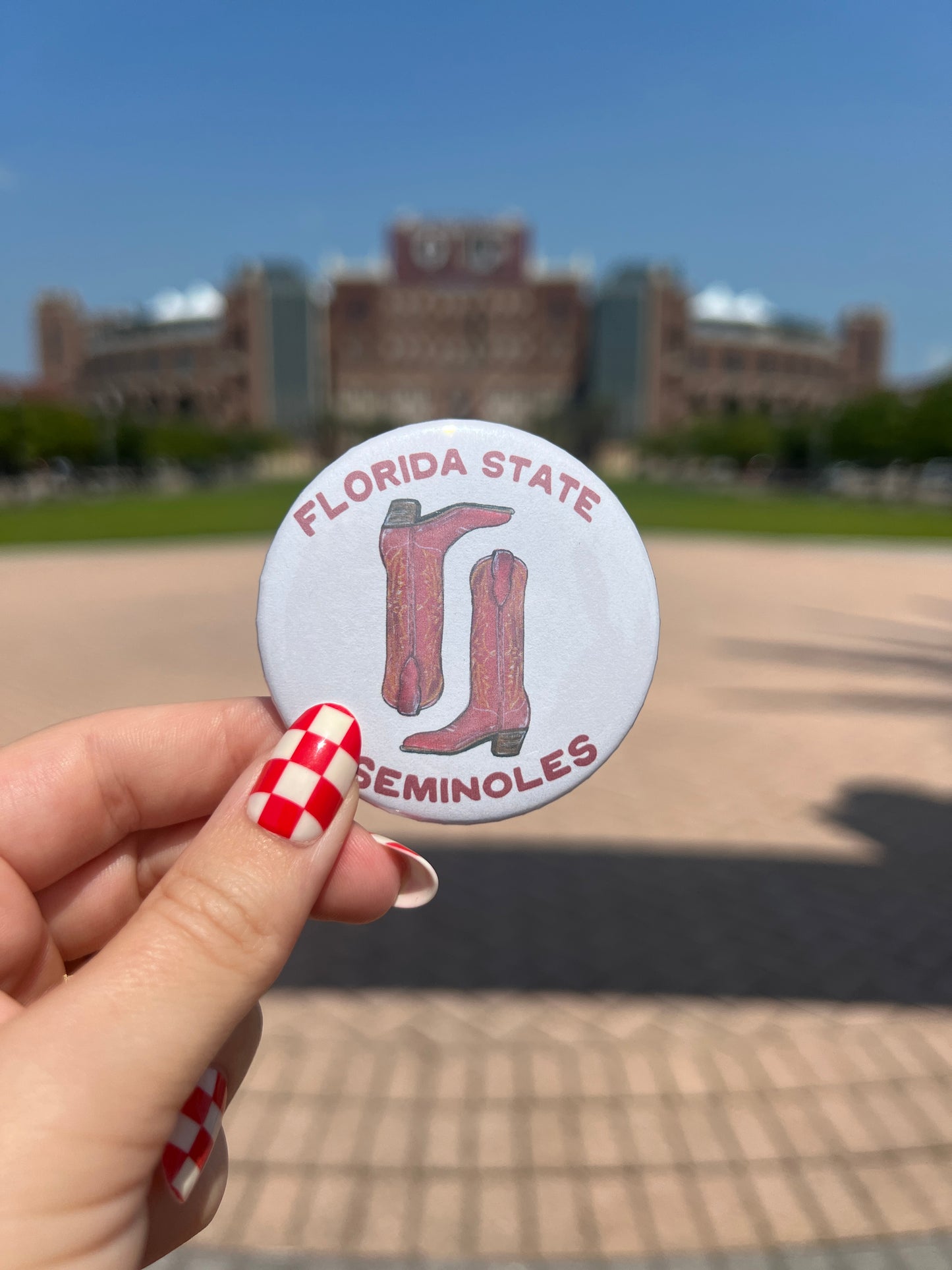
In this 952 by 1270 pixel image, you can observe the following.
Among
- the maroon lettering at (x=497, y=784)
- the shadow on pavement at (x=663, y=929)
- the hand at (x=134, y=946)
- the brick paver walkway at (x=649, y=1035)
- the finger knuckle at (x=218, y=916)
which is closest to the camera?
the hand at (x=134, y=946)

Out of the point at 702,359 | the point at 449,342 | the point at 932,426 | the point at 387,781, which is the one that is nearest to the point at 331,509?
the point at 387,781

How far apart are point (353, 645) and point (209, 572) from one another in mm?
16207

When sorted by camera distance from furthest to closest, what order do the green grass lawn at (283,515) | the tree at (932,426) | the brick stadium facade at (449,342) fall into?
the brick stadium facade at (449,342) < the tree at (932,426) < the green grass lawn at (283,515)

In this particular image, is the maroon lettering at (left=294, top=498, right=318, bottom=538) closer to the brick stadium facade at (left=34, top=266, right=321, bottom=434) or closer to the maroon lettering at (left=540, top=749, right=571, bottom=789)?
the maroon lettering at (left=540, top=749, right=571, bottom=789)

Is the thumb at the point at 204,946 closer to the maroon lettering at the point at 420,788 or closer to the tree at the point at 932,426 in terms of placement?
the maroon lettering at the point at 420,788

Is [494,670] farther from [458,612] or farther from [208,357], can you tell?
[208,357]

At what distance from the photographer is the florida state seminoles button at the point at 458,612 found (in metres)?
1.99

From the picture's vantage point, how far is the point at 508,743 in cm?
205

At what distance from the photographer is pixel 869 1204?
274 centimetres

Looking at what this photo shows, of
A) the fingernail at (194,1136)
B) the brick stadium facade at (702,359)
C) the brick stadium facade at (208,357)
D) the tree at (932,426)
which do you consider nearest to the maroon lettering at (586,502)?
the fingernail at (194,1136)

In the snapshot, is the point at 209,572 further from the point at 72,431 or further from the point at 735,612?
the point at 72,431

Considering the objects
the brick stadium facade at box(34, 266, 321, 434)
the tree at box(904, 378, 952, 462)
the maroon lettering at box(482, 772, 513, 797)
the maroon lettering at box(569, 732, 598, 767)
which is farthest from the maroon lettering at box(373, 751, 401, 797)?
the brick stadium facade at box(34, 266, 321, 434)

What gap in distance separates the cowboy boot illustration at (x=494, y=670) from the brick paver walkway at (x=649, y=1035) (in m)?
1.69

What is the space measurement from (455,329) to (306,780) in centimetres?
11198
